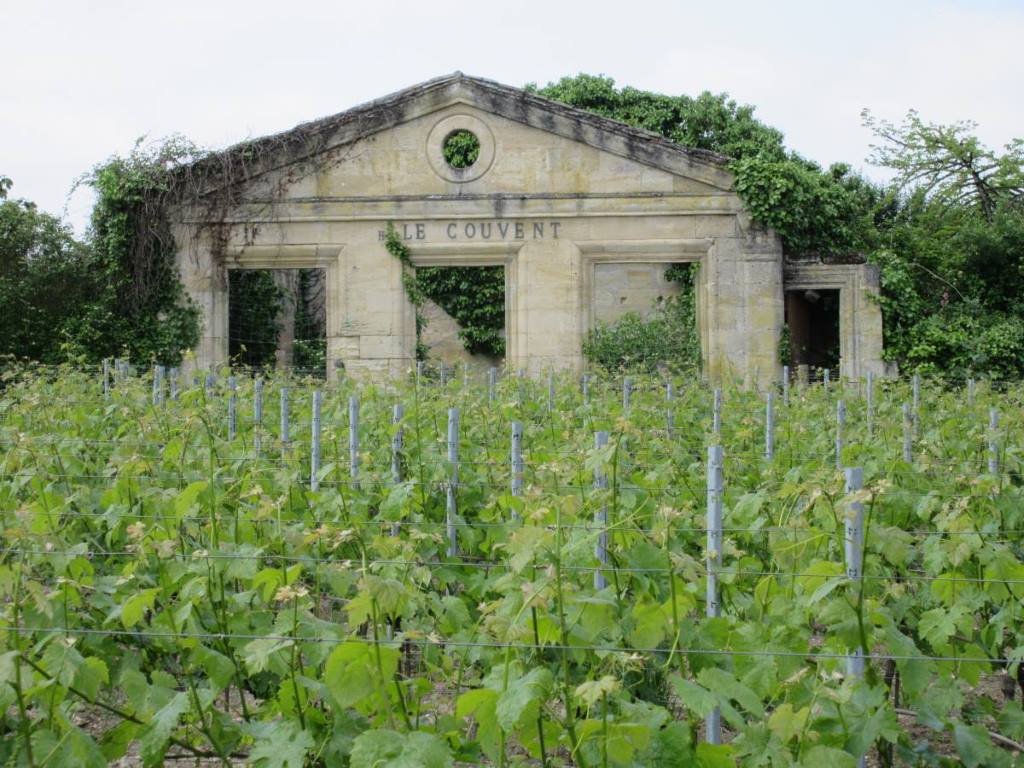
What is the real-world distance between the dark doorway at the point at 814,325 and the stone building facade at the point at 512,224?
5.10 metres

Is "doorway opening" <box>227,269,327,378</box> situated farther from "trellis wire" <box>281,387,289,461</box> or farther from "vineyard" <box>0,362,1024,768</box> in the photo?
"vineyard" <box>0,362,1024,768</box>

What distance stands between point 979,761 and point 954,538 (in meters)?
1.21

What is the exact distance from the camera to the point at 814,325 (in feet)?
82.6

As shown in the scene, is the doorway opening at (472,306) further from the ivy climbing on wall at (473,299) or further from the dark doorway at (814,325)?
the dark doorway at (814,325)

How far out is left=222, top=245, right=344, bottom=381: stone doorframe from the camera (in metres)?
18.3

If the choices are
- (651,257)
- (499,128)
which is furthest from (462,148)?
(651,257)

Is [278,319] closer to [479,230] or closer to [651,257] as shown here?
[479,230]

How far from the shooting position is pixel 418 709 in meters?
3.53

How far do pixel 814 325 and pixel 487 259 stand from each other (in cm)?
961

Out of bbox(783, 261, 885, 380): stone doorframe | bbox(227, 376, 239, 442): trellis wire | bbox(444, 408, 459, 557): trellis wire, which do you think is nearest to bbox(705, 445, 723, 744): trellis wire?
bbox(444, 408, 459, 557): trellis wire

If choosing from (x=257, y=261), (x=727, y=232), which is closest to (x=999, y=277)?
(x=727, y=232)

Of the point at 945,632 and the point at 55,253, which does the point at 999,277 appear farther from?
the point at 945,632

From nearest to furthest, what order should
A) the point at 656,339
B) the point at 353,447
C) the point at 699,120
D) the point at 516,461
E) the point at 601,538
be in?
the point at 601,538 → the point at 516,461 → the point at 353,447 → the point at 656,339 → the point at 699,120

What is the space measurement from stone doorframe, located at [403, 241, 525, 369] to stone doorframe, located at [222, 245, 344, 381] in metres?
1.15
